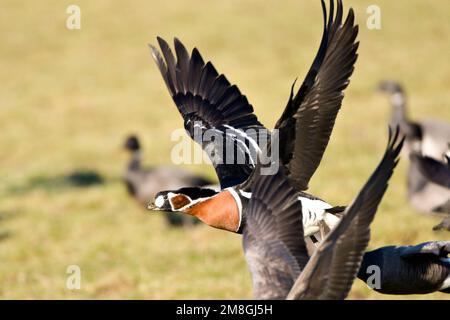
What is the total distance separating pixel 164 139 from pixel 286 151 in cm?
1185

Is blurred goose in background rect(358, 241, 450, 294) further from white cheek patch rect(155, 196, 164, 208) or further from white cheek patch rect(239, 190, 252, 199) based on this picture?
white cheek patch rect(155, 196, 164, 208)

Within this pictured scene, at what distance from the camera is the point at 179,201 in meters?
6.42

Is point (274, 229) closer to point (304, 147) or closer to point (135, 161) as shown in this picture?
point (304, 147)

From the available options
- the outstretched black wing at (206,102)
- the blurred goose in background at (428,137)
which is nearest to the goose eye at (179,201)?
the outstretched black wing at (206,102)

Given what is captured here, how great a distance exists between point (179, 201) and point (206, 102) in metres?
1.62

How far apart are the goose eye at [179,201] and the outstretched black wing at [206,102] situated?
38.3 inches

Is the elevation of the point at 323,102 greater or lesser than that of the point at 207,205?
greater

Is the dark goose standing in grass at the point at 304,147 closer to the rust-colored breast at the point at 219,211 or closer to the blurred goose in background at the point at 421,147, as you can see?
the rust-colored breast at the point at 219,211

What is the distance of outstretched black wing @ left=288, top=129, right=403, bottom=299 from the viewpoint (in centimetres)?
497

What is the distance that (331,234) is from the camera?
5.00 m

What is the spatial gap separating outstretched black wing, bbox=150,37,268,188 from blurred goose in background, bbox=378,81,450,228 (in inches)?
86.1

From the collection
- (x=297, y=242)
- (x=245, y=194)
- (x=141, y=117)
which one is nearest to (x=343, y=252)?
(x=297, y=242)

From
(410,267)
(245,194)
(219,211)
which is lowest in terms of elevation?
(410,267)
